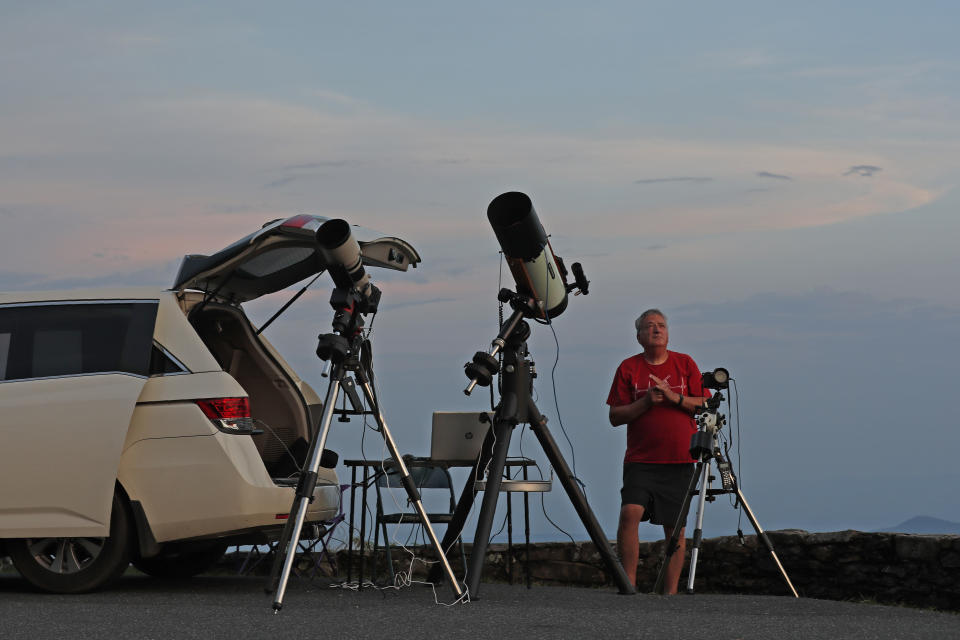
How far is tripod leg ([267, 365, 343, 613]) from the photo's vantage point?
21.9 feet

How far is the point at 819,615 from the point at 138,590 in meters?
4.62

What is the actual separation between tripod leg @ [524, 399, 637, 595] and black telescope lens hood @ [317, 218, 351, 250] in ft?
5.36

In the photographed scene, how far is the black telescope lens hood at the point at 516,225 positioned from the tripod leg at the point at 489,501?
1.08 metres

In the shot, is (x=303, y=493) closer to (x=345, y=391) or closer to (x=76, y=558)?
(x=345, y=391)

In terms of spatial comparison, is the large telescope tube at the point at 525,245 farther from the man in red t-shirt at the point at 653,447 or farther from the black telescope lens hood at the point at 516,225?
the man in red t-shirt at the point at 653,447

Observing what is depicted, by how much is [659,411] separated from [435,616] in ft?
10.0

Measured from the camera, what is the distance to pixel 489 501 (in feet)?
24.5

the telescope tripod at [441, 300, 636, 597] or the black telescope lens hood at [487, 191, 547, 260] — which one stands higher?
the black telescope lens hood at [487, 191, 547, 260]

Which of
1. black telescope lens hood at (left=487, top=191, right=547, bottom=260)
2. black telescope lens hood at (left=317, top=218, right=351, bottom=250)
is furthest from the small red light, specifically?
black telescope lens hood at (left=487, top=191, right=547, bottom=260)

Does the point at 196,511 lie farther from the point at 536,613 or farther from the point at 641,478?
the point at 641,478

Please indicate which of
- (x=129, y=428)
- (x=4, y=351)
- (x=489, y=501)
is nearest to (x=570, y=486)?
Result: (x=489, y=501)

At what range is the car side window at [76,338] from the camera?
8.07 meters

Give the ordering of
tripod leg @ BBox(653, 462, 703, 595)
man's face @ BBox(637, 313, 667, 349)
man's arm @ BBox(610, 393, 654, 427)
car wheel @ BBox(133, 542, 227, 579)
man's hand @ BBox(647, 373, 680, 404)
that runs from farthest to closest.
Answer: car wheel @ BBox(133, 542, 227, 579), man's face @ BBox(637, 313, 667, 349), man's arm @ BBox(610, 393, 654, 427), man's hand @ BBox(647, 373, 680, 404), tripod leg @ BBox(653, 462, 703, 595)

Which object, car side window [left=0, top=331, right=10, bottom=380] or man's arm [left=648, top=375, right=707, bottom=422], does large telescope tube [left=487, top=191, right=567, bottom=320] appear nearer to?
man's arm [left=648, top=375, right=707, bottom=422]
